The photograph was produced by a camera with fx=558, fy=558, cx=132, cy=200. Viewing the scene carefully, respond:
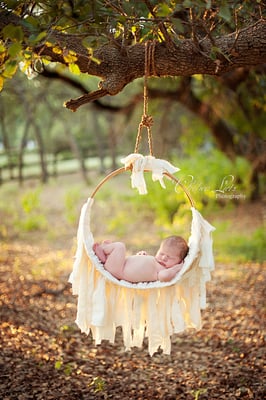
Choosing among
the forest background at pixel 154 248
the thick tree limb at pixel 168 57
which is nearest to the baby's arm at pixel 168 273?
the forest background at pixel 154 248

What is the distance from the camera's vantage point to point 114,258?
8.18 feet

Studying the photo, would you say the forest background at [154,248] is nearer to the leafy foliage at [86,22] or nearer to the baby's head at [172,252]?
the leafy foliage at [86,22]

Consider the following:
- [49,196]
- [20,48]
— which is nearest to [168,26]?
[20,48]

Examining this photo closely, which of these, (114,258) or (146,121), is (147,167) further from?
(114,258)

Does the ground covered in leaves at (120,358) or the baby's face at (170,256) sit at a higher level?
the baby's face at (170,256)

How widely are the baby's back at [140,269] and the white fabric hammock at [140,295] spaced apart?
0.04 m

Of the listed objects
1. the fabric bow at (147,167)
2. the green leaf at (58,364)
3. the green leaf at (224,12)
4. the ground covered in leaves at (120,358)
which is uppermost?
the green leaf at (224,12)

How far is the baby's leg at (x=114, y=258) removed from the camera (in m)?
2.49

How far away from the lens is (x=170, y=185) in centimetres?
771

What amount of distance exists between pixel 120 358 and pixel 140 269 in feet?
3.14

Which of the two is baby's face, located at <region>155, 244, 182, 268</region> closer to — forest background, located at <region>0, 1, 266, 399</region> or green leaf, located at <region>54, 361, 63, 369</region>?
forest background, located at <region>0, 1, 266, 399</region>

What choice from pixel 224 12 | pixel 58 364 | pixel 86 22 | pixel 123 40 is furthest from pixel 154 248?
pixel 224 12

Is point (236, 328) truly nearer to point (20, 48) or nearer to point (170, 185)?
point (20, 48)

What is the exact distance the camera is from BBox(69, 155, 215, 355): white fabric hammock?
2432mm
